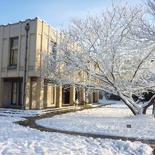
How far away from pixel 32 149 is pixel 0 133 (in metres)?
2.74

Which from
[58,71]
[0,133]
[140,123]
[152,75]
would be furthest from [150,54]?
[0,133]

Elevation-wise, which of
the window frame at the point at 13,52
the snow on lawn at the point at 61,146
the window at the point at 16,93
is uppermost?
the window frame at the point at 13,52

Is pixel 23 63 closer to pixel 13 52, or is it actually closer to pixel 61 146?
pixel 13 52

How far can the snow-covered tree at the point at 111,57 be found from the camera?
13.7 metres

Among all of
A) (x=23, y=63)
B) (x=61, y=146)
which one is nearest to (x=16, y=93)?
(x=23, y=63)

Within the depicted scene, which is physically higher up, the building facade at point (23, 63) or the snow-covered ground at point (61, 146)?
the building facade at point (23, 63)

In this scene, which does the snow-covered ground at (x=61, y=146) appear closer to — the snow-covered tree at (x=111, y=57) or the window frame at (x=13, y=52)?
the snow-covered tree at (x=111, y=57)

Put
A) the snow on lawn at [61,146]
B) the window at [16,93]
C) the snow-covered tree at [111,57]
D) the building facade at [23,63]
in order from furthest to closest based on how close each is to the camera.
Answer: the window at [16,93], the building facade at [23,63], the snow-covered tree at [111,57], the snow on lawn at [61,146]

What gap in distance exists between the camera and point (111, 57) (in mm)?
13906

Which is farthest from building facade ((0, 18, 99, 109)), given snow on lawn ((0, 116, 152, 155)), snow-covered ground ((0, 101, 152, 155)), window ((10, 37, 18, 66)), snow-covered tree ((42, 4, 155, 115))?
snow on lawn ((0, 116, 152, 155))

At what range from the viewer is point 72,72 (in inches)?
620

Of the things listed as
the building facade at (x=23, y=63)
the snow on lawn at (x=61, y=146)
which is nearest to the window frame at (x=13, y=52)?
the building facade at (x=23, y=63)

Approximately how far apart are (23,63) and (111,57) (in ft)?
23.5

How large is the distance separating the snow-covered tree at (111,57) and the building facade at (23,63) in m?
2.62
